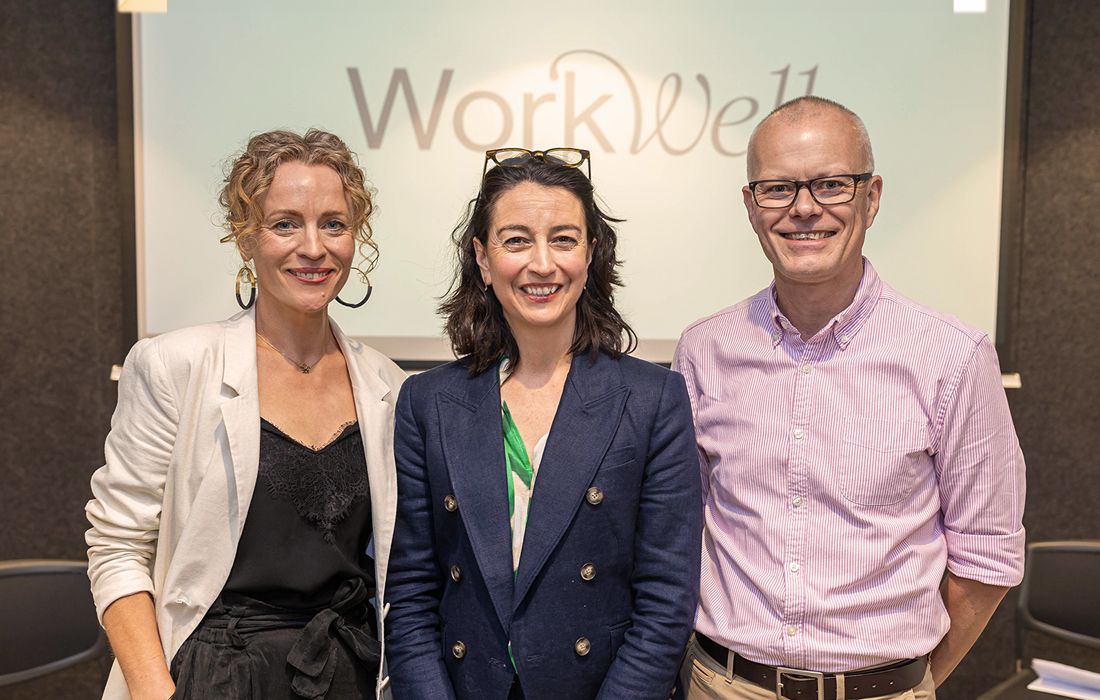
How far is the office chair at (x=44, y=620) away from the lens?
228cm

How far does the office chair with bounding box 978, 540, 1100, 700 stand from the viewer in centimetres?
252

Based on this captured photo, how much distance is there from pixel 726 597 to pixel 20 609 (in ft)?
5.93

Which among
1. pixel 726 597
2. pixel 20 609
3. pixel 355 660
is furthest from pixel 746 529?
pixel 20 609

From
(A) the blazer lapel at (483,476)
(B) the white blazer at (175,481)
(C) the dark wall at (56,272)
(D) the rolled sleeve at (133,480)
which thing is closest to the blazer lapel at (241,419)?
(B) the white blazer at (175,481)

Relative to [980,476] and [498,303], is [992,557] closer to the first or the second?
[980,476]

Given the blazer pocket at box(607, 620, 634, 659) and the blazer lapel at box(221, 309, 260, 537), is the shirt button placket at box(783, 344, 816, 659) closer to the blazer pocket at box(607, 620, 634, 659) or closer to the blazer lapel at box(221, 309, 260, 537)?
the blazer pocket at box(607, 620, 634, 659)

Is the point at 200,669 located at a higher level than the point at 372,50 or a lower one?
lower

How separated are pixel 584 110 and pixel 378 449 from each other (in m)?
1.70

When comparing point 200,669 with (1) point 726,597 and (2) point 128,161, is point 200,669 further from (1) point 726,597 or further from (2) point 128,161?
(2) point 128,161

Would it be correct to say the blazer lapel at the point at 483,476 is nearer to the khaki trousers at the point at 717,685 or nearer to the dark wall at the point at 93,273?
the khaki trousers at the point at 717,685

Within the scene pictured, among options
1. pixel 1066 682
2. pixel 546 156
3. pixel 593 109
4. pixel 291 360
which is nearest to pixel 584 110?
pixel 593 109

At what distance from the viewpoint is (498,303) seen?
5.75ft

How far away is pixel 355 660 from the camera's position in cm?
163

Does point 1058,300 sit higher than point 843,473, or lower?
higher
